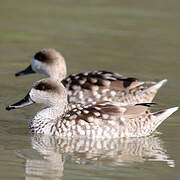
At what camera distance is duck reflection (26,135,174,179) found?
8.88m

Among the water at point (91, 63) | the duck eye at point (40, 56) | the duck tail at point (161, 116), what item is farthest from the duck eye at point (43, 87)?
the duck eye at point (40, 56)

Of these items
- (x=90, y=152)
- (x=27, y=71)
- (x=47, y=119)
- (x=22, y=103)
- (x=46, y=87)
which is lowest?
(x=90, y=152)

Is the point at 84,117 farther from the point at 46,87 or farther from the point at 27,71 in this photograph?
the point at 27,71

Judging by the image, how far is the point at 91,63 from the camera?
14312 millimetres

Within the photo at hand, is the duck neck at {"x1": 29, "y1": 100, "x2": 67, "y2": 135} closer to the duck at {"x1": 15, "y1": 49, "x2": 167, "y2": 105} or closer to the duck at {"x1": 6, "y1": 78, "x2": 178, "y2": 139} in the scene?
the duck at {"x1": 6, "y1": 78, "x2": 178, "y2": 139}

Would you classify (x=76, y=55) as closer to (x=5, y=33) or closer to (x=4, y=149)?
(x=5, y=33)

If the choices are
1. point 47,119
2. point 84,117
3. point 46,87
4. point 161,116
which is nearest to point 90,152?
point 84,117

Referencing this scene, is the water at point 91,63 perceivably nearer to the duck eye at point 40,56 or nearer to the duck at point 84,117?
the duck at point 84,117

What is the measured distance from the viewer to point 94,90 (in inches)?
475

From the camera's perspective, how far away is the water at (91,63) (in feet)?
29.2

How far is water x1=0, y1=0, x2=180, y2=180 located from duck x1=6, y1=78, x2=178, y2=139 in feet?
0.52

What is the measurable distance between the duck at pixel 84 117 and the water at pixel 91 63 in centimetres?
16

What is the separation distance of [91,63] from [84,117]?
161 inches

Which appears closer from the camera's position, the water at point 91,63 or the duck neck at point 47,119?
the water at point 91,63
